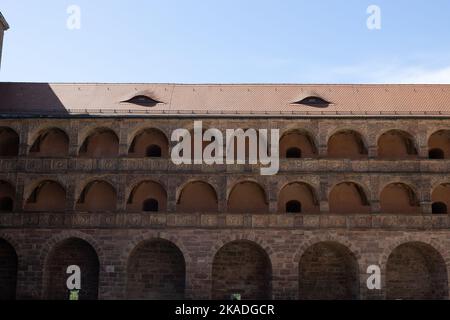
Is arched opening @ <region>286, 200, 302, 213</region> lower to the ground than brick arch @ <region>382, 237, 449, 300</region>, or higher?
higher

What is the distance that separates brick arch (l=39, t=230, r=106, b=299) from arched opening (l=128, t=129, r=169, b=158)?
5.13 m

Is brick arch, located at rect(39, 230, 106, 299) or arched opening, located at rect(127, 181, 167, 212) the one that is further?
arched opening, located at rect(127, 181, 167, 212)

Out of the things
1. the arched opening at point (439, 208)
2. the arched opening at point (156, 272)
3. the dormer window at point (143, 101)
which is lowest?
the arched opening at point (156, 272)

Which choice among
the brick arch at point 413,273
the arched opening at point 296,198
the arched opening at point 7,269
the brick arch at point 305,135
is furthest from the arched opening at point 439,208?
the arched opening at point 7,269

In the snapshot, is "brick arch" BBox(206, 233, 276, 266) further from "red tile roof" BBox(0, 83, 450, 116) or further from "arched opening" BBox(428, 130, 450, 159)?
"arched opening" BBox(428, 130, 450, 159)

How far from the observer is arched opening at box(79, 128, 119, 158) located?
29516mm

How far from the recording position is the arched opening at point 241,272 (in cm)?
2827

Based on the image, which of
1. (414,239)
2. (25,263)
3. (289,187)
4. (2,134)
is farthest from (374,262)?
(2,134)

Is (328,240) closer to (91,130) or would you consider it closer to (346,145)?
(346,145)

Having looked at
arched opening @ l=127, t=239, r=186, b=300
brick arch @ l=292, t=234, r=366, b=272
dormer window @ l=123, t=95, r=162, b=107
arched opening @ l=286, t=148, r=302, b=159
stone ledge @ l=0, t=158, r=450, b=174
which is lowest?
arched opening @ l=127, t=239, r=186, b=300

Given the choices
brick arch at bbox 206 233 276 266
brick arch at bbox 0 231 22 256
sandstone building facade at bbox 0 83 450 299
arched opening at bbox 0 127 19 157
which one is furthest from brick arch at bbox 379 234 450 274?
arched opening at bbox 0 127 19 157

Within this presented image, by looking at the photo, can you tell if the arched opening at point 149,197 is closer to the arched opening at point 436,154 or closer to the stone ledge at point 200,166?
the stone ledge at point 200,166

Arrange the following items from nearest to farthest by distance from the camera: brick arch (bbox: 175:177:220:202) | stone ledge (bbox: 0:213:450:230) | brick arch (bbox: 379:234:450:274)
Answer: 1. brick arch (bbox: 379:234:450:274)
2. stone ledge (bbox: 0:213:450:230)
3. brick arch (bbox: 175:177:220:202)

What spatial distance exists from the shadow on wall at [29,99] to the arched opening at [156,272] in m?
8.22
